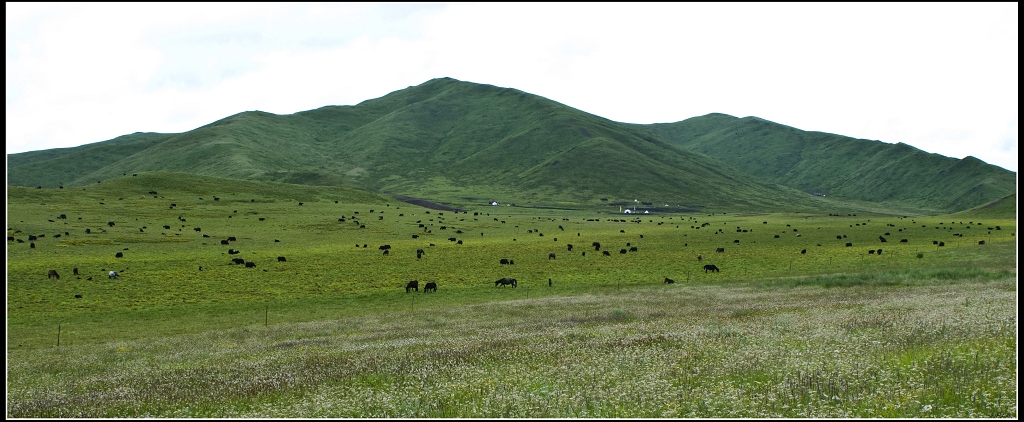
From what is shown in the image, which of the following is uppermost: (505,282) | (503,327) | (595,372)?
(595,372)

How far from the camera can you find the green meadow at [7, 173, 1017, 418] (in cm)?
1194

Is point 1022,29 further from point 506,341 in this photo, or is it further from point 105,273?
point 105,273

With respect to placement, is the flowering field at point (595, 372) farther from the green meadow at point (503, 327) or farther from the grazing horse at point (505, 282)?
the grazing horse at point (505, 282)

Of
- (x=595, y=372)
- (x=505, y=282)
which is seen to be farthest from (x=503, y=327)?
(x=505, y=282)

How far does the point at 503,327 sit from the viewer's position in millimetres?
29656

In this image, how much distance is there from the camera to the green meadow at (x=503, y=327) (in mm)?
11938

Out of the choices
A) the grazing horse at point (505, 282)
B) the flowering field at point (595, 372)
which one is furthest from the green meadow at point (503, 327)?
the grazing horse at point (505, 282)

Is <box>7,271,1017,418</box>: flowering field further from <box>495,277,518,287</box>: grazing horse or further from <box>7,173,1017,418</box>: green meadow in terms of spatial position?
<box>495,277,518,287</box>: grazing horse

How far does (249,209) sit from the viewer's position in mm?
141250

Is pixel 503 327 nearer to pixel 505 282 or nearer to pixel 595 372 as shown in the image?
pixel 595 372

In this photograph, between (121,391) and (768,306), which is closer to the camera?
(121,391)

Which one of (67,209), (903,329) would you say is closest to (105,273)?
(903,329)

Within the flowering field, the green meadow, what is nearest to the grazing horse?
the green meadow

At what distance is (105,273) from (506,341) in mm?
52321
